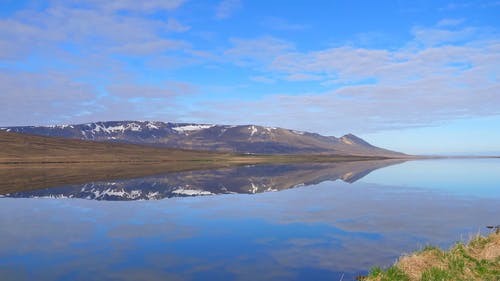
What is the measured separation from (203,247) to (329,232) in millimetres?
7079

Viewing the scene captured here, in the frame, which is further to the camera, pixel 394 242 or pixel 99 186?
pixel 99 186

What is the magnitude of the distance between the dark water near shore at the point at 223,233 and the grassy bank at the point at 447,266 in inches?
62.7

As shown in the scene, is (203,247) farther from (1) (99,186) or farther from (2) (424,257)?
(1) (99,186)

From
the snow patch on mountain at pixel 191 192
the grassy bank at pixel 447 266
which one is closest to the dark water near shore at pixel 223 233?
the grassy bank at pixel 447 266

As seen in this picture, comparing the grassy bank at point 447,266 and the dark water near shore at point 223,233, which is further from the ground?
the grassy bank at point 447,266

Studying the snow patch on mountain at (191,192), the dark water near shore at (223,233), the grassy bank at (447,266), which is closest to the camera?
the grassy bank at (447,266)

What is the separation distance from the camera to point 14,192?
44281 mm

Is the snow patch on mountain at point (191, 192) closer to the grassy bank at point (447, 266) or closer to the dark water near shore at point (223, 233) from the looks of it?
the dark water near shore at point (223, 233)

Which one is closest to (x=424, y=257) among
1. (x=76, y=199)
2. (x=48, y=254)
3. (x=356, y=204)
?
(x=48, y=254)

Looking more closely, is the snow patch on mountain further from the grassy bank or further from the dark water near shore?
the grassy bank

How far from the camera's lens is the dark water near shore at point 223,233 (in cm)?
1653

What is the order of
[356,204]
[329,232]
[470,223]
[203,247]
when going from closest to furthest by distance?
[203,247] → [329,232] → [470,223] → [356,204]

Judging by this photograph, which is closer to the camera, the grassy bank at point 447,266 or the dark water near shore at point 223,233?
the grassy bank at point 447,266

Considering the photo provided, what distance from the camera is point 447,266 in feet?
49.7
